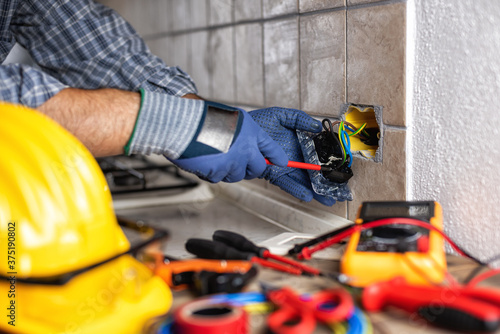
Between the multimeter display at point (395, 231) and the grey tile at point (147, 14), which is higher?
the grey tile at point (147, 14)

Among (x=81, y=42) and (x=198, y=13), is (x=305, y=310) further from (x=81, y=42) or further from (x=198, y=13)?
(x=198, y=13)

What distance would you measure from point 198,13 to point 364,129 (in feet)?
2.63

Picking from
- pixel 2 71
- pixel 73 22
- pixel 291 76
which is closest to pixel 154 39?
pixel 73 22

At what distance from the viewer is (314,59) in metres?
1.01

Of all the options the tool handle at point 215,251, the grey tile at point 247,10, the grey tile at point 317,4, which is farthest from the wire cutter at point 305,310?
the grey tile at point 247,10

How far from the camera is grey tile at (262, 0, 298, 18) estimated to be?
3.48ft

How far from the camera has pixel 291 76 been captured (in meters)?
1.10

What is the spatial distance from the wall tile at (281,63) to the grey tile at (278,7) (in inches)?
0.7

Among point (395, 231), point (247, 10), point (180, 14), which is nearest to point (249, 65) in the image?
point (247, 10)

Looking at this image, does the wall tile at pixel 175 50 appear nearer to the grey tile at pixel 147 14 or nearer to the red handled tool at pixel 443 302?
the grey tile at pixel 147 14

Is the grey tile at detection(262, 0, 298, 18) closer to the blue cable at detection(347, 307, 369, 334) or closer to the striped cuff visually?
the striped cuff

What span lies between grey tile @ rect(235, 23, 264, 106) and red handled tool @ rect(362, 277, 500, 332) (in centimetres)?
77

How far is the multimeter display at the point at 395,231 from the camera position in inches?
23.3

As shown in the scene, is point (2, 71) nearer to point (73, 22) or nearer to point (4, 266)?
point (4, 266)
